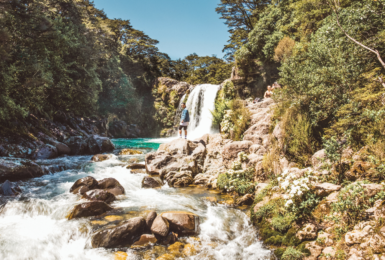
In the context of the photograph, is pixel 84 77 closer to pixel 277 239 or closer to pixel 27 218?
pixel 27 218

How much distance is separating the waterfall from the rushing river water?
38.6ft

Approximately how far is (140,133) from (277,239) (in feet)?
90.4

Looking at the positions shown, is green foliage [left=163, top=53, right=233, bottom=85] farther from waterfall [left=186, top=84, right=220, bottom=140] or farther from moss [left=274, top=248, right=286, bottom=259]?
moss [left=274, top=248, right=286, bottom=259]

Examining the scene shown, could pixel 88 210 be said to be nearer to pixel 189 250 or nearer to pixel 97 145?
pixel 189 250

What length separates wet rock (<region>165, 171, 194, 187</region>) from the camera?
7.94 m

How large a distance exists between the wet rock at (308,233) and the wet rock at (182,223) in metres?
2.13

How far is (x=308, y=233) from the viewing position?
3.69m

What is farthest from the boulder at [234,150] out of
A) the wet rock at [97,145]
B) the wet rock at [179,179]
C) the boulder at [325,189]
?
the wet rock at [97,145]

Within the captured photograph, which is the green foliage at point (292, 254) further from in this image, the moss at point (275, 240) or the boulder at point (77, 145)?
the boulder at point (77, 145)

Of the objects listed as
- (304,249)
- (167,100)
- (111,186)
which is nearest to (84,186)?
(111,186)

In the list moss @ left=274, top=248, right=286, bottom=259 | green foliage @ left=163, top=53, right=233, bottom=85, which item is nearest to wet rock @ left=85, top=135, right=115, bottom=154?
moss @ left=274, top=248, right=286, bottom=259

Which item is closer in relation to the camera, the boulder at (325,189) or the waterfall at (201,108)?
the boulder at (325,189)

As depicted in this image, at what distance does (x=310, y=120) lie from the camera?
630cm

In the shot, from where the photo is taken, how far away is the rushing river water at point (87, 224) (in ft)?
13.2
